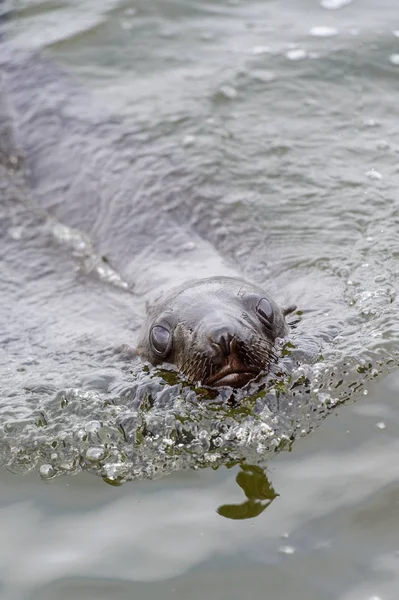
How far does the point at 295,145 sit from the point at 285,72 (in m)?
1.43

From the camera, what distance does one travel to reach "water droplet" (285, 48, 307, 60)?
9320 mm

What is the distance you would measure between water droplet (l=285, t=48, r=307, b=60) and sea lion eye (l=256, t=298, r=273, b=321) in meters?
4.66

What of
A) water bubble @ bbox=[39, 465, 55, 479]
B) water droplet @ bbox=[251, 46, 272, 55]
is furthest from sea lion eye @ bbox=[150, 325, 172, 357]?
water droplet @ bbox=[251, 46, 272, 55]

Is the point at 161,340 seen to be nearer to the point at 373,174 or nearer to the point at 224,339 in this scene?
the point at 224,339

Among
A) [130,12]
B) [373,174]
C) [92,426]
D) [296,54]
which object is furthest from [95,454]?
[130,12]

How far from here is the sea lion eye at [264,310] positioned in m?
5.33

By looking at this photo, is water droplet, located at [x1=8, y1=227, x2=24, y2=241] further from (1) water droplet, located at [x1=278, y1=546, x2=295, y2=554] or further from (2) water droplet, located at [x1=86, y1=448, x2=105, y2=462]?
(1) water droplet, located at [x1=278, y1=546, x2=295, y2=554]

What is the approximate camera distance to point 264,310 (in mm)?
5352

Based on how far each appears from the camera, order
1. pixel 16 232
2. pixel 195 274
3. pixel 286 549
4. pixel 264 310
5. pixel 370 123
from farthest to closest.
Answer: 1. pixel 370 123
2. pixel 16 232
3. pixel 195 274
4. pixel 264 310
5. pixel 286 549

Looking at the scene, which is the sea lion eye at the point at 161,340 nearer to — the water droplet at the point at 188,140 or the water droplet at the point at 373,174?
the water droplet at the point at 373,174

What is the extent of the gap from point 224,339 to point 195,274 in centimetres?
143

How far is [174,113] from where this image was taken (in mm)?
8711

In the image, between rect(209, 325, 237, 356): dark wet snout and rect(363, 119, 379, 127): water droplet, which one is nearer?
rect(209, 325, 237, 356): dark wet snout

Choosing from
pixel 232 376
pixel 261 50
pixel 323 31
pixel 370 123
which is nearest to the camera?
pixel 232 376
